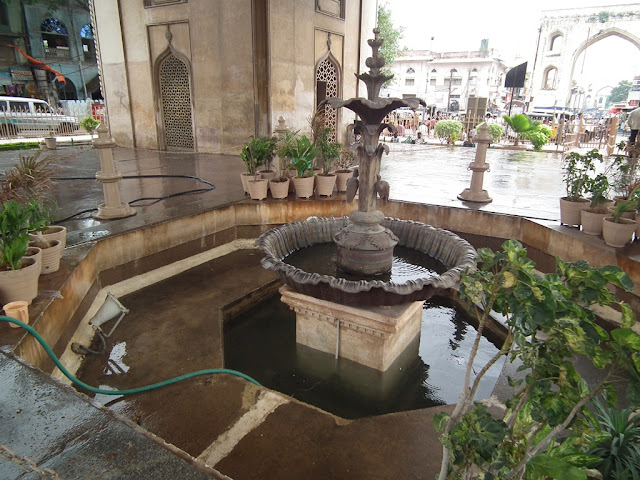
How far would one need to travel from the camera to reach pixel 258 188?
18.9ft

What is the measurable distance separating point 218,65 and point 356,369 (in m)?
9.19

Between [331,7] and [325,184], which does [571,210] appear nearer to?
[325,184]

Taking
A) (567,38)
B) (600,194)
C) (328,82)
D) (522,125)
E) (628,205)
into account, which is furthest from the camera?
(567,38)

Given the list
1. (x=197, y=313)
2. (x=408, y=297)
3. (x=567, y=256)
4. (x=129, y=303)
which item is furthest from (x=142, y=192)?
(x=567, y=256)

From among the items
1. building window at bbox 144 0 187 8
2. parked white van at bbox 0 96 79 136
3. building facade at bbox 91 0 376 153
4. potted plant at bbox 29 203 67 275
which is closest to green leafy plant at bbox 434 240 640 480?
potted plant at bbox 29 203 67 275

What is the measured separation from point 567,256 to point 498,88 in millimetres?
46210

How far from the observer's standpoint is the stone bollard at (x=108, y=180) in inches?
181

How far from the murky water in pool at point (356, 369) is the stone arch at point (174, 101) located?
873 cm

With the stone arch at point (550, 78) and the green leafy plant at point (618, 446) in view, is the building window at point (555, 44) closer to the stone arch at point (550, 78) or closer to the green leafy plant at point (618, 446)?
the stone arch at point (550, 78)

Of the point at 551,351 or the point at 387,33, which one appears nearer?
the point at 551,351

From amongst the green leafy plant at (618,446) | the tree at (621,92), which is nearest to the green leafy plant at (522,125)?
the green leafy plant at (618,446)

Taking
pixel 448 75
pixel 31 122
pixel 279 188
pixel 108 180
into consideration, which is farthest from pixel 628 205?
pixel 448 75

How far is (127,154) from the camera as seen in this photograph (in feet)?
36.4

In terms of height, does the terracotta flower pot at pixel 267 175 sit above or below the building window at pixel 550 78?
below
